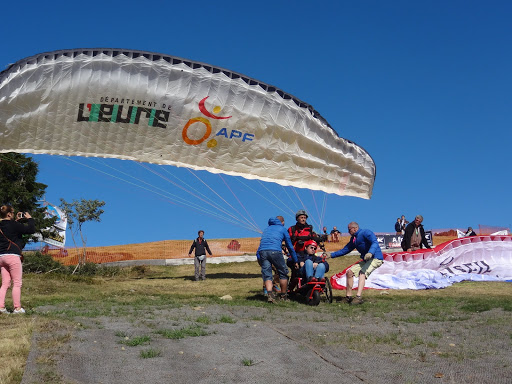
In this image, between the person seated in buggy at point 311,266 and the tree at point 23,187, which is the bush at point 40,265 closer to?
the tree at point 23,187

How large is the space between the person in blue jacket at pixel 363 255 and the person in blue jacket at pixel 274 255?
1020mm

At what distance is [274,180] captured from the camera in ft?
54.0

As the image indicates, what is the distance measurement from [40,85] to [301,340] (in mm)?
10988

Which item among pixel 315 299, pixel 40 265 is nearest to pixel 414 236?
pixel 315 299

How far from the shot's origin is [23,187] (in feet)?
98.9

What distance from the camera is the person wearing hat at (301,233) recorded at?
1175 centimetres

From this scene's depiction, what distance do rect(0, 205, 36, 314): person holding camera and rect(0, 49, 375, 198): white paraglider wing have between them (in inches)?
256

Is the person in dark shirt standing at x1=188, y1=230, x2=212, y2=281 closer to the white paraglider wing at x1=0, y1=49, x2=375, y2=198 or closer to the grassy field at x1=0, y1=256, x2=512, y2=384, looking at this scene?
the grassy field at x1=0, y1=256, x2=512, y2=384

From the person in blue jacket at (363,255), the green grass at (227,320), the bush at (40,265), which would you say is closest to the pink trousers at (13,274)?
the green grass at (227,320)

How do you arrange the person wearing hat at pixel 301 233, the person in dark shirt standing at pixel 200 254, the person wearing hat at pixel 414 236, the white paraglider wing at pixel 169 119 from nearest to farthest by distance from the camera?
1. the person wearing hat at pixel 301 233
2. the white paraglider wing at pixel 169 119
3. the person wearing hat at pixel 414 236
4. the person in dark shirt standing at pixel 200 254

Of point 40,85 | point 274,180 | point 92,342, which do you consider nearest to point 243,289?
point 274,180

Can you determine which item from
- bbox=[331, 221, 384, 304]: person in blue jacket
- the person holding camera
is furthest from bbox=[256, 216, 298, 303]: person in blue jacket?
the person holding camera

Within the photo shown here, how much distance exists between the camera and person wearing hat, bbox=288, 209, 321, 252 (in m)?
11.8

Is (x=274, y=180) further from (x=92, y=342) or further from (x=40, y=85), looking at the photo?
(x=92, y=342)
